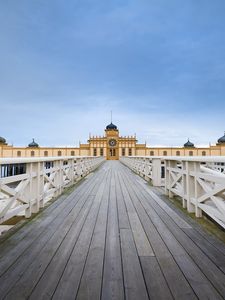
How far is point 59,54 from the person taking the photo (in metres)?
21.2

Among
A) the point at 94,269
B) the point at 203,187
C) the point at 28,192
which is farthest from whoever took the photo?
the point at 28,192

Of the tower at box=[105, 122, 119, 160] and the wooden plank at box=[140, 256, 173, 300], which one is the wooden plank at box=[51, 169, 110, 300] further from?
the tower at box=[105, 122, 119, 160]

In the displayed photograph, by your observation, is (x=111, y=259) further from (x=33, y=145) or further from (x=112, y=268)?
(x=33, y=145)

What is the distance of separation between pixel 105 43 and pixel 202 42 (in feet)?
44.1

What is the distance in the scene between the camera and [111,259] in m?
1.94

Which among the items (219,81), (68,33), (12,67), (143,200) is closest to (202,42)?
(219,81)

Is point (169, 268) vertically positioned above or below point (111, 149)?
below

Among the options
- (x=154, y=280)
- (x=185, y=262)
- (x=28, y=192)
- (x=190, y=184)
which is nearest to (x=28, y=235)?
(x=28, y=192)

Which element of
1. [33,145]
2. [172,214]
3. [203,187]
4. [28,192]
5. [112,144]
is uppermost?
[33,145]

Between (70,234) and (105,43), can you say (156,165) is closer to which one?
(70,234)

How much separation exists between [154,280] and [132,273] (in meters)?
0.22

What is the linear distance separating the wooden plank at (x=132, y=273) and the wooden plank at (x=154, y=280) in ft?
0.16

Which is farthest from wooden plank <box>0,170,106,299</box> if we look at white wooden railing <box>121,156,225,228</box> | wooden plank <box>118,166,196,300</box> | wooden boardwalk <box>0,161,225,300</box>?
white wooden railing <box>121,156,225,228</box>

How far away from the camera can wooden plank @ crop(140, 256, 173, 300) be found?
4.64ft
